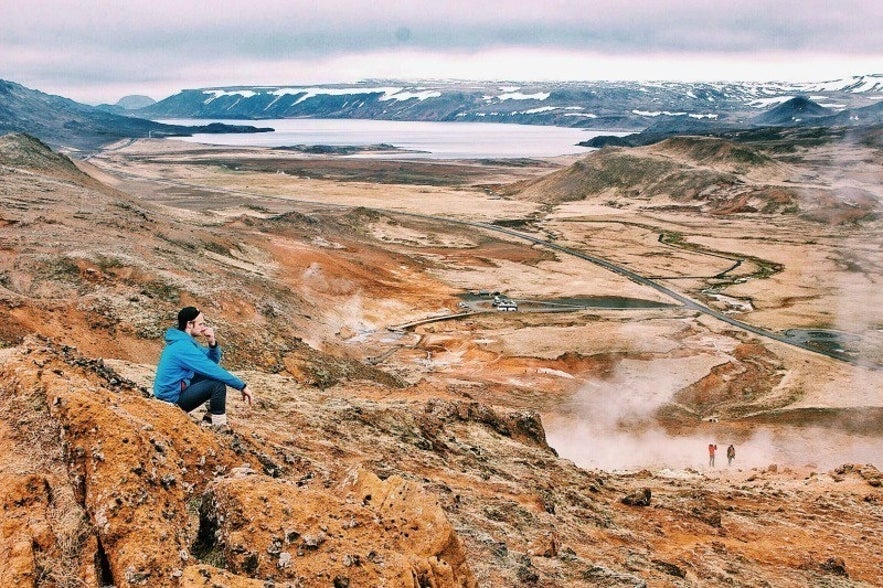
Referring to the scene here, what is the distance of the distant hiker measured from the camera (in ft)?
31.1

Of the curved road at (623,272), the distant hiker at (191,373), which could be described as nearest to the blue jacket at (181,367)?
the distant hiker at (191,373)

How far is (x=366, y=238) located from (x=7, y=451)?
2994 inches

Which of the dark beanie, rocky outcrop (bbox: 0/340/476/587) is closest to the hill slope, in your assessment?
the dark beanie

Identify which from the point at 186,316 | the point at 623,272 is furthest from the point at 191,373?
the point at 623,272

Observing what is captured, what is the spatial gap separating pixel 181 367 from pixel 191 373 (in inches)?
6.4

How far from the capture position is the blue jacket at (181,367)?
943cm

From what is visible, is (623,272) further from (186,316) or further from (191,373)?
(186,316)

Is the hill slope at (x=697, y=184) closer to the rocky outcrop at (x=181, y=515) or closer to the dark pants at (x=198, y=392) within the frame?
the dark pants at (x=198, y=392)

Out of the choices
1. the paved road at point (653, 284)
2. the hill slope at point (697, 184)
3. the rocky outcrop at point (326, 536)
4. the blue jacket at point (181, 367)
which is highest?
the blue jacket at point (181, 367)

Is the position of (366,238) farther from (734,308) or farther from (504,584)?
(504,584)

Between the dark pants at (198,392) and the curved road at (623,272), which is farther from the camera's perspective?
the curved road at (623,272)

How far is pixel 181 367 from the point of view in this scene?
31.8 feet

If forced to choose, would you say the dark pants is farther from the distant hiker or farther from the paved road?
the paved road

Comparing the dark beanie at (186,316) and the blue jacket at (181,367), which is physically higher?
the dark beanie at (186,316)
